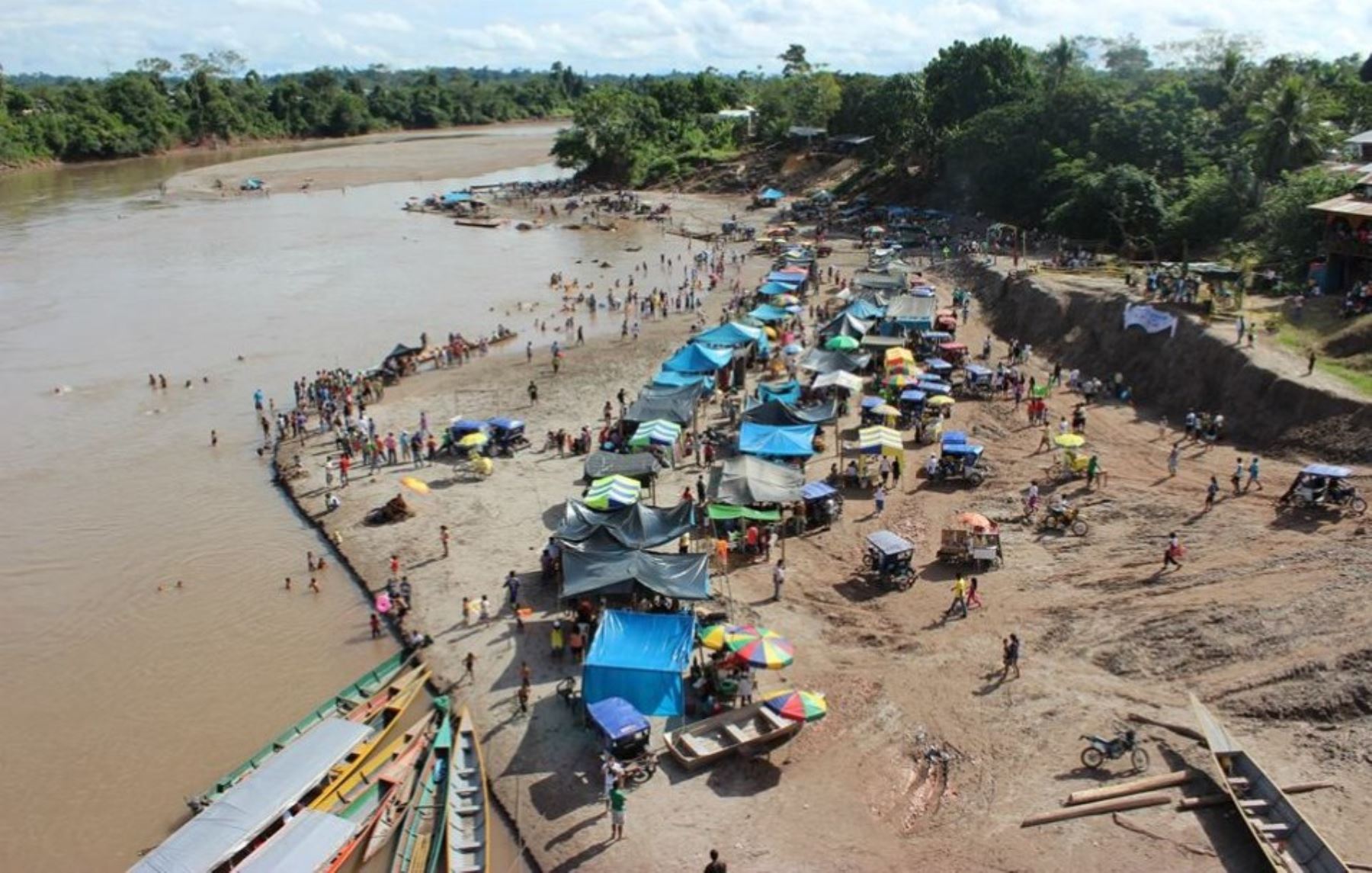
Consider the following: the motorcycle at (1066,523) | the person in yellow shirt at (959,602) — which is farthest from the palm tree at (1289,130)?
the person in yellow shirt at (959,602)

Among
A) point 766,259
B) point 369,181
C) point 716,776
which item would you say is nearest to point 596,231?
point 766,259

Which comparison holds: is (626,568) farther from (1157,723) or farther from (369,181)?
(369,181)

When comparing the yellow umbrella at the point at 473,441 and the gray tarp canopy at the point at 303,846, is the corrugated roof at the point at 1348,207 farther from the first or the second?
the gray tarp canopy at the point at 303,846

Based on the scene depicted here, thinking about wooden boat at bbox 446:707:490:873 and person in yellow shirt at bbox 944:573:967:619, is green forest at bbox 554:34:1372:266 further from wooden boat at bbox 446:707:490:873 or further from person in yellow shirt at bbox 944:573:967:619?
wooden boat at bbox 446:707:490:873

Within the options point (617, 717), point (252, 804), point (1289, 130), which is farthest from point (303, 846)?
point (1289, 130)

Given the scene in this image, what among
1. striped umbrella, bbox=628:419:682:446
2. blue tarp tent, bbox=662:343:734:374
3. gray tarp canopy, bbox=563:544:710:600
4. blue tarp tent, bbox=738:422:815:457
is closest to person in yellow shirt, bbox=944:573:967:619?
gray tarp canopy, bbox=563:544:710:600

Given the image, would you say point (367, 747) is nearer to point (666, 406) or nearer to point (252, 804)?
point (252, 804)
